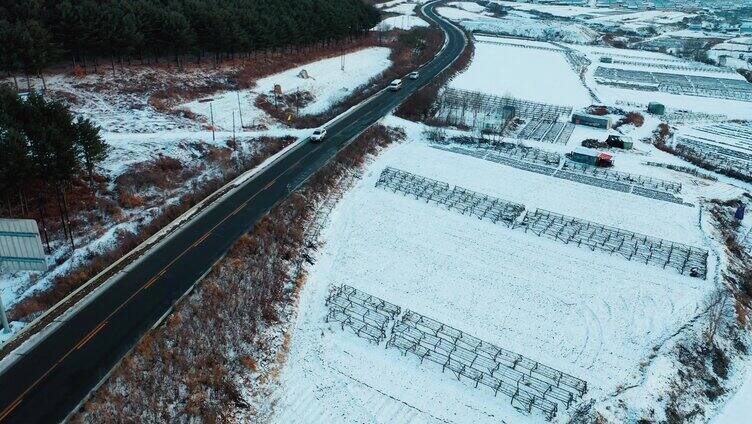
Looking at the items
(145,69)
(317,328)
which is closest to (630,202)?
(317,328)

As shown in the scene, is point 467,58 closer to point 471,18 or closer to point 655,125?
point 655,125

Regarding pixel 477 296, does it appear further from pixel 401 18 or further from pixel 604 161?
pixel 401 18

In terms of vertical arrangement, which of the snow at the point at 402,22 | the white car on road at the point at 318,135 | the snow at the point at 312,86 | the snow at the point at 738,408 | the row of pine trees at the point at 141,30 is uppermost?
the row of pine trees at the point at 141,30

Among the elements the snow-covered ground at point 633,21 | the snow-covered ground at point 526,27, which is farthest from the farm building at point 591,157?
the snow-covered ground at point 633,21

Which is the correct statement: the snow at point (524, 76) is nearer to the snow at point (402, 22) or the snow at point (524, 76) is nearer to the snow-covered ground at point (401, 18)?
the snow at point (402, 22)

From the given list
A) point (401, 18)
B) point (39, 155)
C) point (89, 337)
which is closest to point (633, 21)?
point (401, 18)

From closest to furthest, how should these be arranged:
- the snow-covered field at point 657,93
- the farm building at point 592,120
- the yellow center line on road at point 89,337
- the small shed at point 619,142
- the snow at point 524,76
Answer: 1. the yellow center line on road at point 89,337
2. the small shed at point 619,142
3. the farm building at point 592,120
4. the snow at point 524,76
5. the snow-covered field at point 657,93

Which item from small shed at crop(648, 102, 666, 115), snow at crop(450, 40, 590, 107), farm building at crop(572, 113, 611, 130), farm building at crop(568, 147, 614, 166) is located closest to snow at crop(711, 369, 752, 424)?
farm building at crop(568, 147, 614, 166)
